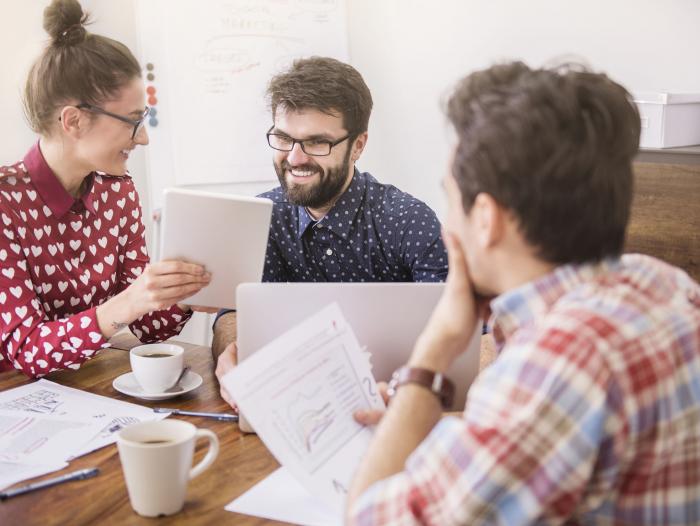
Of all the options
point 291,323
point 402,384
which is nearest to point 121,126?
point 291,323

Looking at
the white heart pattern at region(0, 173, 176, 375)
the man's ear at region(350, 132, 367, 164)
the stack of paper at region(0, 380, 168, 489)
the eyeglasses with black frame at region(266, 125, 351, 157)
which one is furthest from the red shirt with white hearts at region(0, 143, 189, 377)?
the man's ear at region(350, 132, 367, 164)

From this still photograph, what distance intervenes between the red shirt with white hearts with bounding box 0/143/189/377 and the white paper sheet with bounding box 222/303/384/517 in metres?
0.67

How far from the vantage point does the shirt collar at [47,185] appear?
5.77 feet

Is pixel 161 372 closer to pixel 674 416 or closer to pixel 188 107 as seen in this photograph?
pixel 674 416

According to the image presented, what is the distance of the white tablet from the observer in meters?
1.30

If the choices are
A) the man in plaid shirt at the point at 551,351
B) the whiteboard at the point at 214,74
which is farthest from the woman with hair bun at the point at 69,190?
the whiteboard at the point at 214,74

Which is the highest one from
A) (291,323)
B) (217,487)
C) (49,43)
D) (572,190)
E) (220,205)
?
(49,43)

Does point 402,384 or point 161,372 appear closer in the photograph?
point 402,384

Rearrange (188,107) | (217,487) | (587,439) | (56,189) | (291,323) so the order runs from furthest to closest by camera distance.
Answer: (188,107)
(56,189)
(291,323)
(217,487)
(587,439)

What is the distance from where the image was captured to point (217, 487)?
107 centimetres

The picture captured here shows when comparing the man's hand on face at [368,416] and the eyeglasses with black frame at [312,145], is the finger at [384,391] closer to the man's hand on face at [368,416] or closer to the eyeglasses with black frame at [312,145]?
the man's hand on face at [368,416]

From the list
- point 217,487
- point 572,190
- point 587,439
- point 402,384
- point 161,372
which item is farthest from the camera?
point 161,372

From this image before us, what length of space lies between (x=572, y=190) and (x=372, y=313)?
0.51 metres

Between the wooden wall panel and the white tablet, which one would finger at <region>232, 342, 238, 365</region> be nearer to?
the white tablet
